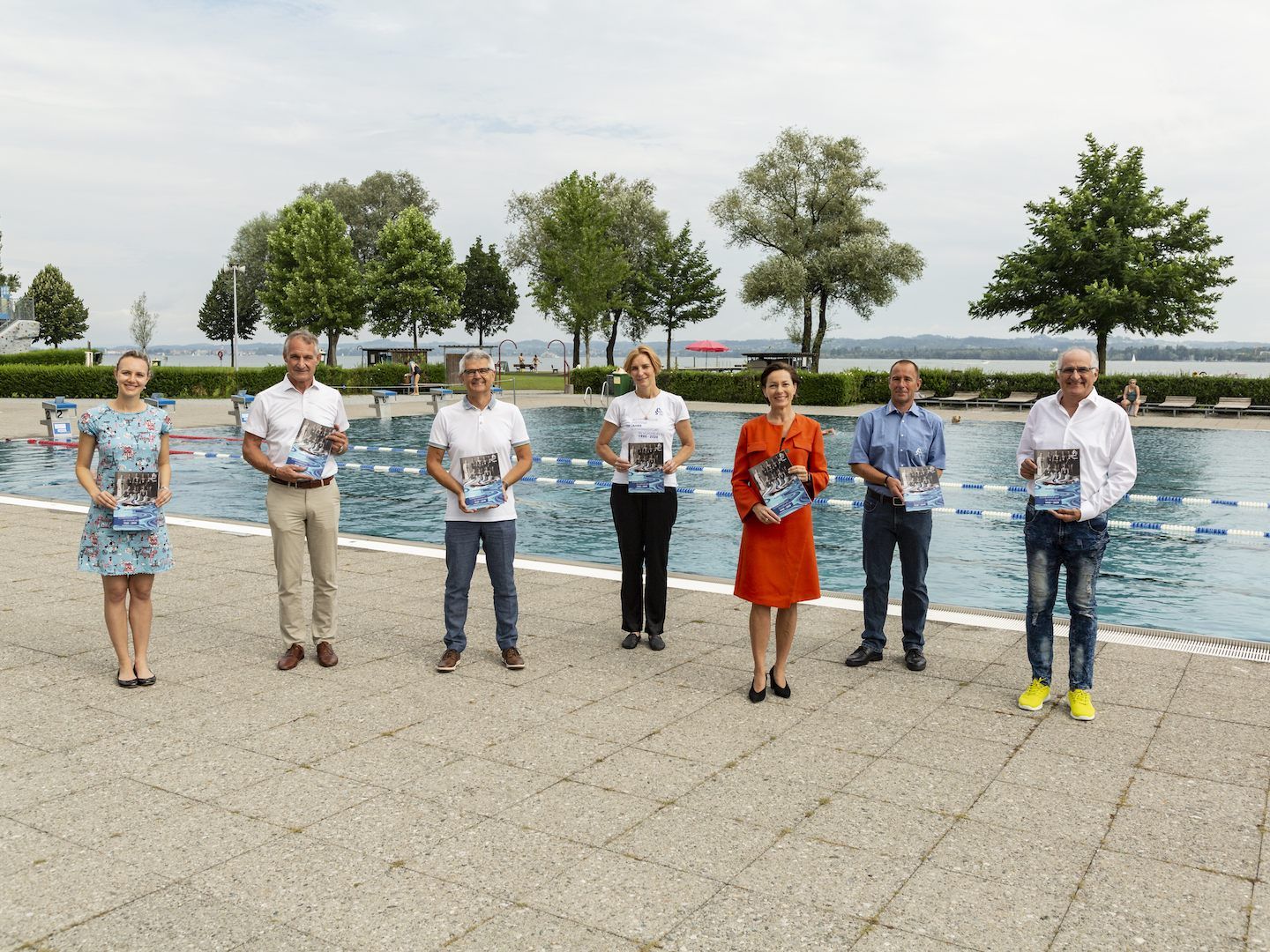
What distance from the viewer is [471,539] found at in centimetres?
629

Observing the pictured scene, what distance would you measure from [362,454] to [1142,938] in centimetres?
2066

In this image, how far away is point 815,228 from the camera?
5959 cm

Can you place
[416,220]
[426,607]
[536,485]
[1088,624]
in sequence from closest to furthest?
[1088,624] < [426,607] < [536,485] < [416,220]

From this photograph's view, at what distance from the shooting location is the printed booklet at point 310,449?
600 cm

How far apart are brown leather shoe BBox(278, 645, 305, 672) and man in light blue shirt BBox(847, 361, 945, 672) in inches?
129

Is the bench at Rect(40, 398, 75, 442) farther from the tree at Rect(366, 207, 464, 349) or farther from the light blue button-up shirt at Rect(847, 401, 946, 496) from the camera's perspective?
the tree at Rect(366, 207, 464, 349)

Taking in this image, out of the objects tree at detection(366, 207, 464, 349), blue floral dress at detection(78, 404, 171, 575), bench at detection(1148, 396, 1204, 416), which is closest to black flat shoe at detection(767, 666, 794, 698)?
blue floral dress at detection(78, 404, 171, 575)

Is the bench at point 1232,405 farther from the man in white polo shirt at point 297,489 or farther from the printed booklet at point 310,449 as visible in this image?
the printed booklet at point 310,449

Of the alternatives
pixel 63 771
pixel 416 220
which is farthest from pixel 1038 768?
pixel 416 220

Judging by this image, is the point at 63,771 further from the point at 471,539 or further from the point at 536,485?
the point at 536,485

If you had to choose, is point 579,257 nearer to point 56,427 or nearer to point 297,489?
point 56,427

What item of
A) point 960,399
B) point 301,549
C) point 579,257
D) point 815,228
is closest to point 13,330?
point 579,257

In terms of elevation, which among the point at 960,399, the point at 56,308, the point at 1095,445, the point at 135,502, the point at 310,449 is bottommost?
the point at 960,399

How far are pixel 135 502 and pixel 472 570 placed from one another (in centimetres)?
186
